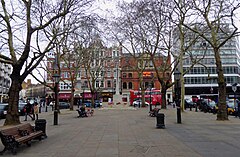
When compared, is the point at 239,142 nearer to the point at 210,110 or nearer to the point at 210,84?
the point at 210,110

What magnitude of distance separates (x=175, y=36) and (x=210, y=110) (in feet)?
34.3

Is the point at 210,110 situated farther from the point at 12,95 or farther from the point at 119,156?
the point at 119,156

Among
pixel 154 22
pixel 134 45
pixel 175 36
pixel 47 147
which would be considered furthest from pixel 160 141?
pixel 134 45

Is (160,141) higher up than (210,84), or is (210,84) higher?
(210,84)

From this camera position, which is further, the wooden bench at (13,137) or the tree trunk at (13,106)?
the tree trunk at (13,106)

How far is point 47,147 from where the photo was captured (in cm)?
930

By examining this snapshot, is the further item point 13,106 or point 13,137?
point 13,106

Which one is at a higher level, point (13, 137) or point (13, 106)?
point (13, 106)

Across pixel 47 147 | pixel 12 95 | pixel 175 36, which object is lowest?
pixel 47 147

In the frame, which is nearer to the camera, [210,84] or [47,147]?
[47,147]

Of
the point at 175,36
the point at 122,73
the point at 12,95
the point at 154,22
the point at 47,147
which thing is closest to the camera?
the point at 47,147

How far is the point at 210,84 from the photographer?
7800 cm

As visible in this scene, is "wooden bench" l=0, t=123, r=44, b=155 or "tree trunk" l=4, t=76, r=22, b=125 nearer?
"wooden bench" l=0, t=123, r=44, b=155

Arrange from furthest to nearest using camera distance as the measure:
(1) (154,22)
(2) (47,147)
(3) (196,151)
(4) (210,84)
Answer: (4) (210,84) < (1) (154,22) < (2) (47,147) < (3) (196,151)
